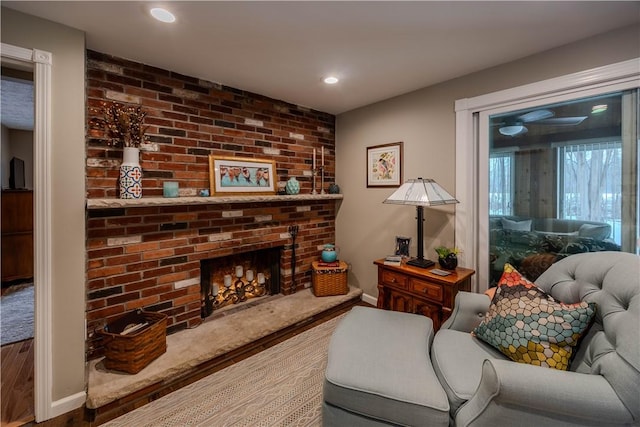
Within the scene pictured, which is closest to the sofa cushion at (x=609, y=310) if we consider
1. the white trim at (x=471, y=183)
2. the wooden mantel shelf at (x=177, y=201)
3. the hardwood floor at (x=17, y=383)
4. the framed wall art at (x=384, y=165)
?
the white trim at (x=471, y=183)

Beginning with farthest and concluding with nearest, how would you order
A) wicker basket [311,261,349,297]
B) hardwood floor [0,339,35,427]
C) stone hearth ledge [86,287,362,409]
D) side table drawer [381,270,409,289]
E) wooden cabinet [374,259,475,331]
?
wicker basket [311,261,349,297] → side table drawer [381,270,409,289] → wooden cabinet [374,259,475,331] → stone hearth ledge [86,287,362,409] → hardwood floor [0,339,35,427]

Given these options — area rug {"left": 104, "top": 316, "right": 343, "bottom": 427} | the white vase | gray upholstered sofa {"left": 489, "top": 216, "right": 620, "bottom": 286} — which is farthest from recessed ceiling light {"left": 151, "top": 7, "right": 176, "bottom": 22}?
gray upholstered sofa {"left": 489, "top": 216, "right": 620, "bottom": 286}

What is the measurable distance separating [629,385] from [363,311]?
49.5 inches

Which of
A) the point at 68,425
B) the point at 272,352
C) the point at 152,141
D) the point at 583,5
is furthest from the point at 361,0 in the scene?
the point at 68,425

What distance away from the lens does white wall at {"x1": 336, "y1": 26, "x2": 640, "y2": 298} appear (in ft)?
6.12

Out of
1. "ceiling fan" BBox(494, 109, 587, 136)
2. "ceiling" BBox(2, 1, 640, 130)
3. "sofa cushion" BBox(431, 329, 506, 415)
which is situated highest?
"ceiling" BBox(2, 1, 640, 130)

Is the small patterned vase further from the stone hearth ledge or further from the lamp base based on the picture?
the lamp base

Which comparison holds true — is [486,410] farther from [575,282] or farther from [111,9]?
[111,9]

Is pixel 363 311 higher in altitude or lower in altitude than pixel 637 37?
lower

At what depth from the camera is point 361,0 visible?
144 centimetres

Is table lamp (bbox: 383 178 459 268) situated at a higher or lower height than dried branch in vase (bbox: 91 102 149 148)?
lower

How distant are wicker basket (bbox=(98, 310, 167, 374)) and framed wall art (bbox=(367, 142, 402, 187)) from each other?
7.95 feet

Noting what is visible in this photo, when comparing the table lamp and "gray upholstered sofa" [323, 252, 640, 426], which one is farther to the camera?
the table lamp

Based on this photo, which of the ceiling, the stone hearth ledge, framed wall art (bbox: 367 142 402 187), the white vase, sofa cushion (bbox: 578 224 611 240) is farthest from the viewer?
framed wall art (bbox: 367 142 402 187)
